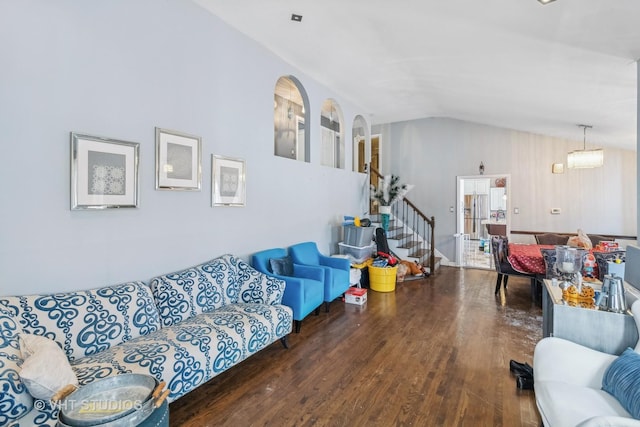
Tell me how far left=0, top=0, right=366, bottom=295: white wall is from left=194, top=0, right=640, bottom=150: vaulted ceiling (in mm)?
592

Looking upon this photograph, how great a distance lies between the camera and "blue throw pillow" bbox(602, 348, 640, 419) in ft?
4.59

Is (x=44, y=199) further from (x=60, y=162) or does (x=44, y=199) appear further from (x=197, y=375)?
(x=197, y=375)

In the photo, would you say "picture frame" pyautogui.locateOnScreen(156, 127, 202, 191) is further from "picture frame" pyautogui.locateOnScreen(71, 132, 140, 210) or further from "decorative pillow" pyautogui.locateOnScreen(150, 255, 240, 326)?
"decorative pillow" pyautogui.locateOnScreen(150, 255, 240, 326)

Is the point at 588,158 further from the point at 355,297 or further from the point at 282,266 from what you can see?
the point at 282,266

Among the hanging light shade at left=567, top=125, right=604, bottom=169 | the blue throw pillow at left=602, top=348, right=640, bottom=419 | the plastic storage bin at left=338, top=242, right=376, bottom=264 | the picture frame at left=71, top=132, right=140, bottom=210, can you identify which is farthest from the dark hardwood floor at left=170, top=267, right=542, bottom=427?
the hanging light shade at left=567, top=125, right=604, bottom=169

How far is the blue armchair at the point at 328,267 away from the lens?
3865 mm

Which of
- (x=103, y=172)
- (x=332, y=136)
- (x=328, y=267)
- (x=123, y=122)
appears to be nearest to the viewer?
(x=103, y=172)

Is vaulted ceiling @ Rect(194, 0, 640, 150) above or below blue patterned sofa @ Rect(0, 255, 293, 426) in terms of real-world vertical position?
above

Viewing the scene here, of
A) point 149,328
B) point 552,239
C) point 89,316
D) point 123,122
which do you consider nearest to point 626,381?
point 149,328

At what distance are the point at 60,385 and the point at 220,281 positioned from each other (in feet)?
5.00

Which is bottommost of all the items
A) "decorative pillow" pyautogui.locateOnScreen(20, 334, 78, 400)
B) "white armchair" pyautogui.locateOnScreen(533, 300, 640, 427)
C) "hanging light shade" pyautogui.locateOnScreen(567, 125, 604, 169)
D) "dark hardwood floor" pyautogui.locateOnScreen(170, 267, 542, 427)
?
"dark hardwood floor" pyautogui.locateOnScreen(170, 267, 542, 427)

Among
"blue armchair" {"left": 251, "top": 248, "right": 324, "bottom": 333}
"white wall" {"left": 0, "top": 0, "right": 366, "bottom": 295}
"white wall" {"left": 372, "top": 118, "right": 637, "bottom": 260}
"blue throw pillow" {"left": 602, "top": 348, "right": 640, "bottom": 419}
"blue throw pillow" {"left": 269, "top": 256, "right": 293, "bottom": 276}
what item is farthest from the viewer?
"white wall" {"left": 372, "top": 118, "right": 637, "bottom": 260}

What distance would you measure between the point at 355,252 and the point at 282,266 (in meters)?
1.78

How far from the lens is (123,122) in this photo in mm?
2445
